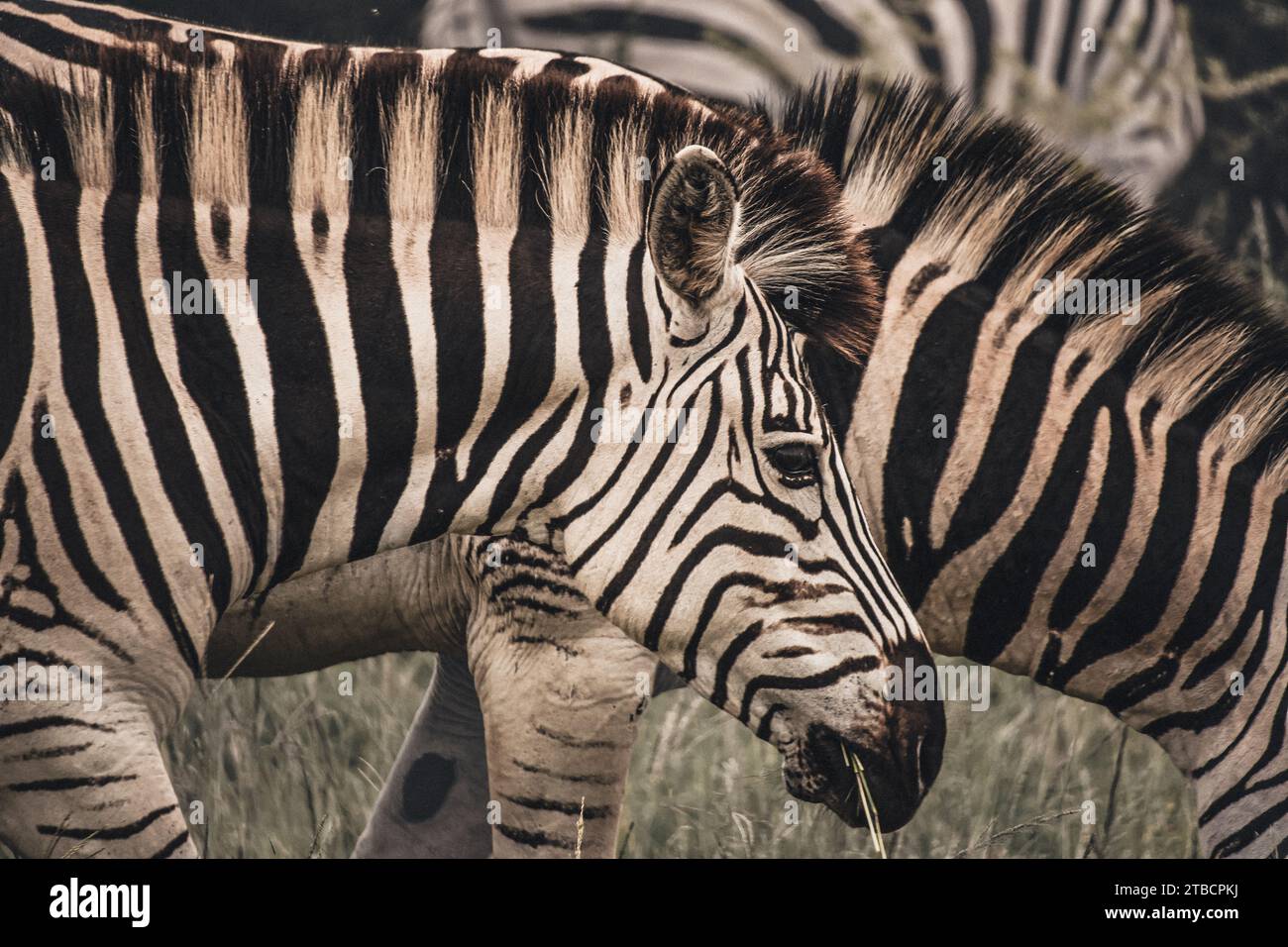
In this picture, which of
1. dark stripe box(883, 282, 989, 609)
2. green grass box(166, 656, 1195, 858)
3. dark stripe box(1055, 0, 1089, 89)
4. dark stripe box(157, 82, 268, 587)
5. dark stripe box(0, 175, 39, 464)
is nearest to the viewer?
dark stripe box(0, 175, 39, 464)

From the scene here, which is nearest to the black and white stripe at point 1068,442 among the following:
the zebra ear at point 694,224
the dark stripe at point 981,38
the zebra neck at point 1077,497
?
the zebra neck at point 1077,497

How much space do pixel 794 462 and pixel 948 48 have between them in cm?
435

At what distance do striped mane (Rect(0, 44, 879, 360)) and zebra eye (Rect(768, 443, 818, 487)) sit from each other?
1.59ft

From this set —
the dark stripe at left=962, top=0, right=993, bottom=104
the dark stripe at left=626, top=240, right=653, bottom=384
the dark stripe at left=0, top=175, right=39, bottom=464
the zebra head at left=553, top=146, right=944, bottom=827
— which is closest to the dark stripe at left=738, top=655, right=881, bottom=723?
the zebra head at left=553, top=146, right=944, bottom=827

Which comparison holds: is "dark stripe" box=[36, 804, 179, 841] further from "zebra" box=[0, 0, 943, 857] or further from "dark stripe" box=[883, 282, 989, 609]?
"dark stripe" box=[883, 282, 989, 609]

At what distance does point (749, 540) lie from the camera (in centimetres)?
342

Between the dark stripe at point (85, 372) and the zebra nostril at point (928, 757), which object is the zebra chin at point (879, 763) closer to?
the zebra nostril at point (928, 757)

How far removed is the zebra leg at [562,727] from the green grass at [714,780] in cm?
123

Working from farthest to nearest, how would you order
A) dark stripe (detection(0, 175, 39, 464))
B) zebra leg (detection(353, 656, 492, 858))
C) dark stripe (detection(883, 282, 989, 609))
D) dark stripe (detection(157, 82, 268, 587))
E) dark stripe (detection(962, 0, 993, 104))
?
dark stripe (detection(962, 0, 993, 104)) < zebra leg (detection(353, 656, 492, 858)) < dark stripe (detection(883, 282, 989, 609)) < dark stripe (detection(157, 82, 268, 587)) < dark stripe (detection(0, 175, 39, 464))

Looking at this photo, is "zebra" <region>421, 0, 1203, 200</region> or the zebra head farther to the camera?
"zebra" <region>421, 0, 1203, 200</region>

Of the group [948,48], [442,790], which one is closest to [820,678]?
[442,790]

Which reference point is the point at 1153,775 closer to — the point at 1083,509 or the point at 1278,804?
the point at 1278,804

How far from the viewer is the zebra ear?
3.26 metres

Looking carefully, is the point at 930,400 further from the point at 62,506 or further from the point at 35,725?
the point at 35,725
